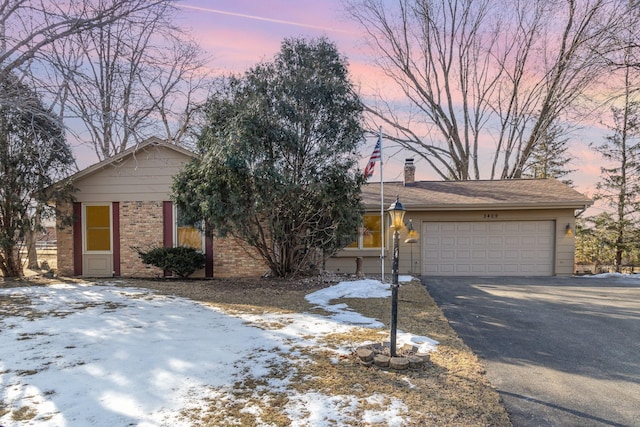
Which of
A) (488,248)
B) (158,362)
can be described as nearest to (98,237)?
(158,362)

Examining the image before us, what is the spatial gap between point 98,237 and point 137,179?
2.15 metres

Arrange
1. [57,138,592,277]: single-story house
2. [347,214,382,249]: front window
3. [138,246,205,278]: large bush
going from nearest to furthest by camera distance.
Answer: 1. [138,246,205,278]: large bush
2. [57,138,592,277]: single-story house
3. [347,214,382,249]: front window

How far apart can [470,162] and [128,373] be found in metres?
20.4

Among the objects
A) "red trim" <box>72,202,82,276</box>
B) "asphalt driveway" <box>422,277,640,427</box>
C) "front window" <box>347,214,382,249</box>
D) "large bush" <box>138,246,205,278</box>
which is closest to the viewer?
"asphalt driveway" <box>422,277,640,427</box>

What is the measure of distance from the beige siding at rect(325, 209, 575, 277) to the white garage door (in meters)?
0.16

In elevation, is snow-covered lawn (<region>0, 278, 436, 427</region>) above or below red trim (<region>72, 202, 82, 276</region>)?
below

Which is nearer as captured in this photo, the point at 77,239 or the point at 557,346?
the point at 557,346

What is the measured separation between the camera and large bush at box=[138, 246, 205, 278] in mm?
10570

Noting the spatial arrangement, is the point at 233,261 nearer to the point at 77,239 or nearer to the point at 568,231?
the point at 77,239

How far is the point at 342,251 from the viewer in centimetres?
1159

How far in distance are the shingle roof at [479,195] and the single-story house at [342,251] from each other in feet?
0.16

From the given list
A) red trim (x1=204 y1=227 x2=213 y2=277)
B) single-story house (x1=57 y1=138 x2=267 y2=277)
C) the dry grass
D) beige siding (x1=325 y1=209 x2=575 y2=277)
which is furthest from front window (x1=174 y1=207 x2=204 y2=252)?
the dry grass

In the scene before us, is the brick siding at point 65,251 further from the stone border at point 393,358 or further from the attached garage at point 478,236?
the stone border at point 393,358

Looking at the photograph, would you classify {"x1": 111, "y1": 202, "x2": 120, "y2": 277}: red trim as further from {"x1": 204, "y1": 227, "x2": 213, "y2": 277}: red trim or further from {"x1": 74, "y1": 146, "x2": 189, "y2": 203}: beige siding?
{"x1": 204, "y1": 227, "x2": 213, "y2": 277}: red trim
